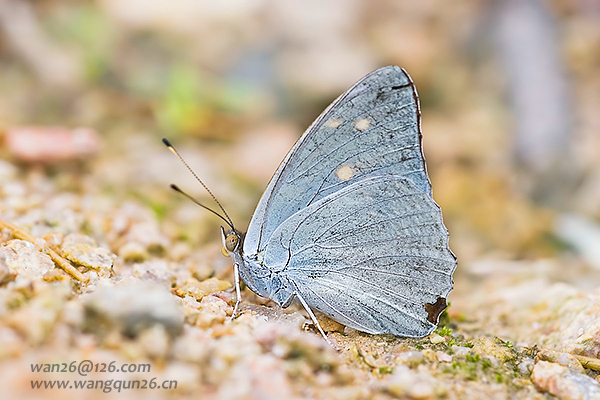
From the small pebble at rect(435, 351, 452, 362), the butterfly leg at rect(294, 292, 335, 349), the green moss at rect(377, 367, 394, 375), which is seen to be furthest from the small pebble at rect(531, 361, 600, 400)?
the butterfly leg at rect(294, 292, 335, 349)

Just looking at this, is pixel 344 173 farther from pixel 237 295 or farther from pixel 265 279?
pixel 237 295

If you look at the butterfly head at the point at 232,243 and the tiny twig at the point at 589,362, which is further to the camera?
the butterfly head at the point at 232,243

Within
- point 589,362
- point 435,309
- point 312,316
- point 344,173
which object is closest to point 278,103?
point 344,173

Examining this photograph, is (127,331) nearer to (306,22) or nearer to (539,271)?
(539,271)

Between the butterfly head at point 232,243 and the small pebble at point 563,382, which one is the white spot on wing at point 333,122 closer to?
the butterfly head at point 232,243

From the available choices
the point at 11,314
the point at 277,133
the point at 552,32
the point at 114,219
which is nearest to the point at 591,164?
the point at 552,32

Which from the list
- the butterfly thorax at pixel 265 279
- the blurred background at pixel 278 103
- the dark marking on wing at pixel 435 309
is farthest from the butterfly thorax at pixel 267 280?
the blurred background at pixel 278 103

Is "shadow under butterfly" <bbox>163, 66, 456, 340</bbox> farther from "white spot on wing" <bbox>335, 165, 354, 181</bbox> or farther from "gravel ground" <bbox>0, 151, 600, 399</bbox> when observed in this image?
"gravel ground" <bbox>0, 151, 600, 399</bbox>
